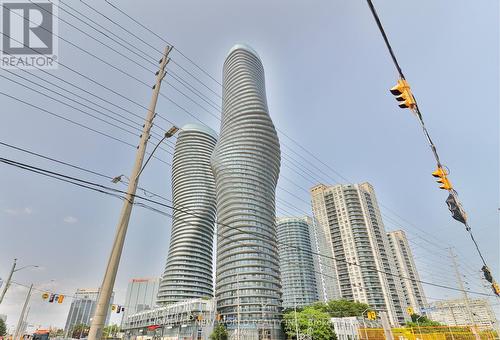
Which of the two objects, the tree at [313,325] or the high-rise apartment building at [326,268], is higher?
the high-rise apartment building at [326,268]

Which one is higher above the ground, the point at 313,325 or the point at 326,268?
the point at 326,268

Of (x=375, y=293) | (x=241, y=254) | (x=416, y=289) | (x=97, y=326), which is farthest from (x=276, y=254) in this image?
(x=416, y=289)

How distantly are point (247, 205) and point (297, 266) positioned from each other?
7592 cm

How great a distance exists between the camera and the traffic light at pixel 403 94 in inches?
267

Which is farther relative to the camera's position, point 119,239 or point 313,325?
point 313,325

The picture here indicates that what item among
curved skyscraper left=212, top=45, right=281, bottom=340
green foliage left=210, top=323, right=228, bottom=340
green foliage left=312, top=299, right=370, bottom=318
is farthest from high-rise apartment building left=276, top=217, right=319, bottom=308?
green foliage left=210, top=323, right=228, bottom=340

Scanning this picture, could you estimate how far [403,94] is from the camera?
6867 mm

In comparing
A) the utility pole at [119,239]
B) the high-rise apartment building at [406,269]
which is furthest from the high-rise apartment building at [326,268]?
the utility pole at [119,239]

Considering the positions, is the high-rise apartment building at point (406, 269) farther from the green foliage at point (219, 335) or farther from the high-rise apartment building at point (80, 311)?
the high-rise apartment building at point (80, 311)

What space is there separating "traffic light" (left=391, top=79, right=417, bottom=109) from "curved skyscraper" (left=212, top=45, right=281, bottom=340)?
207ft

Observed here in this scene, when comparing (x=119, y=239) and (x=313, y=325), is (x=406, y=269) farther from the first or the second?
(x=119, y=239)

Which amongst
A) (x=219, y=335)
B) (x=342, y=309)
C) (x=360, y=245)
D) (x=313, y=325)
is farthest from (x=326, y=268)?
(x=219, y=335)

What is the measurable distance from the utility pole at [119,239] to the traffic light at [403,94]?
29.0ft

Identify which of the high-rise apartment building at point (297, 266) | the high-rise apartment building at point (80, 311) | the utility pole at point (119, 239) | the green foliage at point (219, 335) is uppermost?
the high-rise apartment building at point (297, 266)
